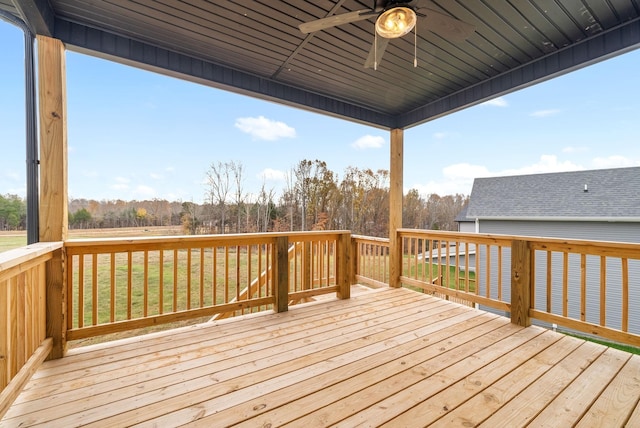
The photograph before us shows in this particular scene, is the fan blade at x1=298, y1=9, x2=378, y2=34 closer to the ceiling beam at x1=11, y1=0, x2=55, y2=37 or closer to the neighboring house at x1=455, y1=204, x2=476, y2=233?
the ceiling beam at x1=11, y1=0, x2=55, y2=37

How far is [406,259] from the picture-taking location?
169 inches

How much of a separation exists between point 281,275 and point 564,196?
8.63 meters

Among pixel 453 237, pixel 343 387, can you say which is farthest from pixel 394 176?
pixel 343 387

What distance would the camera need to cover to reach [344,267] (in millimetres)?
3621

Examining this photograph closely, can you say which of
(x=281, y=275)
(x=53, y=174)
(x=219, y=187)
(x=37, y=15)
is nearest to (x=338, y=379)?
(x=281, y=275)

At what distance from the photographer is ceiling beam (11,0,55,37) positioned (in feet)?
5.90

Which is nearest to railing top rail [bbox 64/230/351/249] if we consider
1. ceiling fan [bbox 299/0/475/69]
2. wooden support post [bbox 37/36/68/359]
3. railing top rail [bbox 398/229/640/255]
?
wooden support post [bbox 37/36/68/359]

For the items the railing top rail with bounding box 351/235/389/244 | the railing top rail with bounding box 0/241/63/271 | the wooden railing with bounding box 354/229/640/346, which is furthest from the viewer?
the railing top rail with bounding box 351/235/389/244

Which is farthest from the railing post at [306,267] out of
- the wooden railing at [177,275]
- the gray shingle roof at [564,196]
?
the gray shingle roof at [564,196]

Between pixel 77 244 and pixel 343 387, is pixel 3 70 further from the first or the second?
pixel 343 387

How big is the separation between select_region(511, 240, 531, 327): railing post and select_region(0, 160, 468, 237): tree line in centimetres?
311

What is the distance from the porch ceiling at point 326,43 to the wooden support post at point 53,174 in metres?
0.24

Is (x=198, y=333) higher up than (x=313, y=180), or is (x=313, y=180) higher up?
(x=313, y=180)

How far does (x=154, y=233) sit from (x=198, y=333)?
1.38 meters
